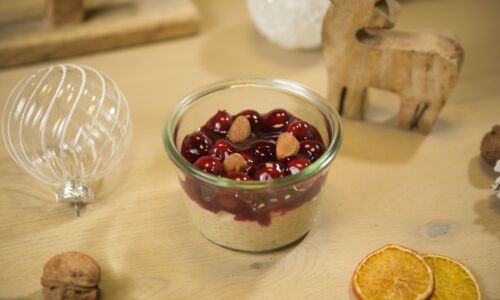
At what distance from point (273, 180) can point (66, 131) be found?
0.36 meters

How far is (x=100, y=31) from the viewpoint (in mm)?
968

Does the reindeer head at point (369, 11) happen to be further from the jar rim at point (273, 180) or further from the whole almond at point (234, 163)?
the whole almond at point (234, 163)

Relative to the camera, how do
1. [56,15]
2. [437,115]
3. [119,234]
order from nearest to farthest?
[119,234]
[437,115]
[56,15]

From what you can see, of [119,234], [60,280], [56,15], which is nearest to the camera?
[60,280]

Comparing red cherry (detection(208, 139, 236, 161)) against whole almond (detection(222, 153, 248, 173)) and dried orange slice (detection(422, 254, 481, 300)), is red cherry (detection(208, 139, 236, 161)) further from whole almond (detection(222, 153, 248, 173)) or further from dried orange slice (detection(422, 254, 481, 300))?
dried orange slice (detection(422, 254, 481, 300))

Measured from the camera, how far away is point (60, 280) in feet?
1.87

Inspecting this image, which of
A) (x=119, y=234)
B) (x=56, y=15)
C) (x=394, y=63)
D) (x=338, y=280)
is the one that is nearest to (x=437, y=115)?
(x=394, y=63)

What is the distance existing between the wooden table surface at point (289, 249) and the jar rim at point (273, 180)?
0.12 m

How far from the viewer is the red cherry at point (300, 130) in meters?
Result: 0.65

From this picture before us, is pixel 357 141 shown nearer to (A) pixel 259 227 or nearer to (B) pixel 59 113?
(A) pixel 259 227

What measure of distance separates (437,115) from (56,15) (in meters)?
0.67

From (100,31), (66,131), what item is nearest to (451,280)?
(66,131)

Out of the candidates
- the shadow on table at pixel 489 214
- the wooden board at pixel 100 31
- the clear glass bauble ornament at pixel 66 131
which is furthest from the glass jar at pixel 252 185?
the wooden board at pixel 100 31

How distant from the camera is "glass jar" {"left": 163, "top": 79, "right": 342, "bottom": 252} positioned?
0.58 m
